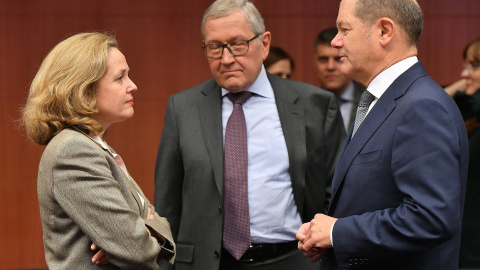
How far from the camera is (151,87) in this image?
4.84 meters

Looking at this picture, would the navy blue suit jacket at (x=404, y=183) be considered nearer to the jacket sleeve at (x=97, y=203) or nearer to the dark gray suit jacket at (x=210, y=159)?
the jacket sleeve at (x=97, y=203)

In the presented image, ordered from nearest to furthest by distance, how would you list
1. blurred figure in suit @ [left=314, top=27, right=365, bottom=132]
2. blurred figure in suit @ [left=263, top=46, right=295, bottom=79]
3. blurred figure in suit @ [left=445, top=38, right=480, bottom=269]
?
blurred figure in suit @ [left=445, top=38, right=480, bottom=269] → blurred figure in suit @ [left=314, top=27, right=365, bottom=132] → blurred figure in suit @ [left=263, top=46, right=295, bottom=79]

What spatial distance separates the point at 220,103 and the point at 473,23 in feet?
8.52

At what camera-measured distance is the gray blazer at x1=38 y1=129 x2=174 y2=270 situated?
2.01m

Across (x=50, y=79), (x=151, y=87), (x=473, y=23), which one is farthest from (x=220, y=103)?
(x=473, y=23)

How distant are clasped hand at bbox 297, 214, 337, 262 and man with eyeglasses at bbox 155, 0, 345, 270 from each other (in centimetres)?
59

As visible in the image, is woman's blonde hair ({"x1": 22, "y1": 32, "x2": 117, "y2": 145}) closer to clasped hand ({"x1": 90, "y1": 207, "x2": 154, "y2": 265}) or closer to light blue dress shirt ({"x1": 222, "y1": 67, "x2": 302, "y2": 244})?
clasped hand ({"x1": 90, "y1": 207, "x2": 154, "y2": 265})

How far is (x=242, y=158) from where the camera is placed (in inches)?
111

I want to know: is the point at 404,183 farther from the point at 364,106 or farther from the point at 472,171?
the point at 472,171

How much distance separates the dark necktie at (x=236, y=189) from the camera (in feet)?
9.02

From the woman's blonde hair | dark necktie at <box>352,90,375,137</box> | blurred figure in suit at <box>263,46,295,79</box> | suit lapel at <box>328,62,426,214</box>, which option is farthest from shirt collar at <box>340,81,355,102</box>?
the woman's blonde hair

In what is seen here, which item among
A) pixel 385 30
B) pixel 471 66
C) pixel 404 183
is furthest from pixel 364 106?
pixel 471 66

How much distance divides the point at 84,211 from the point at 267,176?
987mm

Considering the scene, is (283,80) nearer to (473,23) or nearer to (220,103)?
(220,103)
